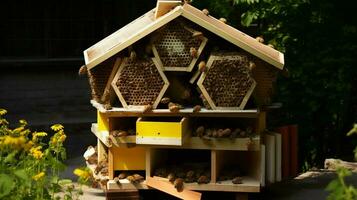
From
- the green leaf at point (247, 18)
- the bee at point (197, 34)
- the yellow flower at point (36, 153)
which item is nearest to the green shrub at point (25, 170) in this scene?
the yellow flower at point (36, 153)

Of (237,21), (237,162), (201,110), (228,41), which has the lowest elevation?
(237,162)

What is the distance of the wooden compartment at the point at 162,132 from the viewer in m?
4.79

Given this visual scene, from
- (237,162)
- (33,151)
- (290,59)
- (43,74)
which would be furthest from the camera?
(43,74)

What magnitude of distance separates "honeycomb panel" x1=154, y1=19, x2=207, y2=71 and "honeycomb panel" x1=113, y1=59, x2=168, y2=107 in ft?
0.35

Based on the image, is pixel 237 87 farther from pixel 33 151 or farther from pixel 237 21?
pixel 237 21

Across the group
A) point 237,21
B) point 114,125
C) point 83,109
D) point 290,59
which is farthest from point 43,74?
point 114,125

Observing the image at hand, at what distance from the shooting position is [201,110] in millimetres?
4945

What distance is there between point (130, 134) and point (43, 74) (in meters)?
5.51

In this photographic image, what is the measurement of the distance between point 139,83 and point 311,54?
11.8 ft

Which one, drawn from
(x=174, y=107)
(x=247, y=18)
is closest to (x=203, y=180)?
(x=174, y=107)

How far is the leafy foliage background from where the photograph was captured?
7.78 m

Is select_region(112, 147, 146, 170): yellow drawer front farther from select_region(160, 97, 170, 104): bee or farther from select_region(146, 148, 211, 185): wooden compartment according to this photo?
select_region(160, 97, 170, 104): bee

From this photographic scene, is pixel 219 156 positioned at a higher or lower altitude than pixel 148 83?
lower

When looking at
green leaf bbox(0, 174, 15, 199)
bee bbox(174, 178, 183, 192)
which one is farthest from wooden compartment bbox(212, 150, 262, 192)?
green leaf bbox(0, 174, 15, 199)
